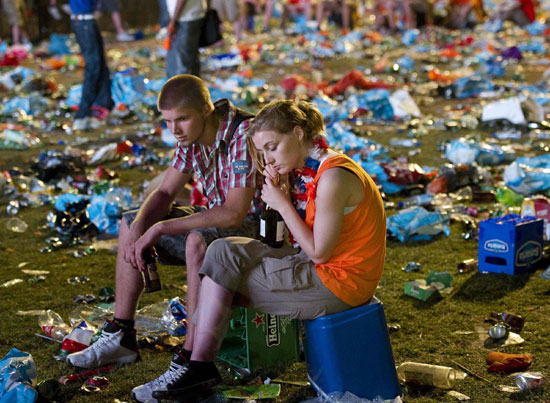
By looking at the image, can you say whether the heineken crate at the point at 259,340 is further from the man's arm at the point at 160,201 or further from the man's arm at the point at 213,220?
the man's arm at the point at 160,201

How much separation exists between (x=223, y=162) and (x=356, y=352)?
105cm

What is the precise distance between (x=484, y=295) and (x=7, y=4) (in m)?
14.2

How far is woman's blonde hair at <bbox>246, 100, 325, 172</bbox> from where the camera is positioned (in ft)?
8.87

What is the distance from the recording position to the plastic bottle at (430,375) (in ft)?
9.60

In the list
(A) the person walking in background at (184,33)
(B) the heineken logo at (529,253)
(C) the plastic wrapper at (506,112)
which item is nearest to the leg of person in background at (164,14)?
(A) the person walking in background at (184,33)

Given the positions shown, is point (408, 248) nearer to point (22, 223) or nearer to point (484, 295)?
point (484, 295)

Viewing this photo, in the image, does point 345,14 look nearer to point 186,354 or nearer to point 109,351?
point 109,351

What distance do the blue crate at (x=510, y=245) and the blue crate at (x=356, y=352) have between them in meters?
Answer: 1.55

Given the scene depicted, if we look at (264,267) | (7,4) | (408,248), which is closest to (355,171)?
(264,267)

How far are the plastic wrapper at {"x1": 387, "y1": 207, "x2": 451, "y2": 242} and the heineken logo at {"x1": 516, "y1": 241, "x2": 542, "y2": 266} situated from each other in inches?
29.4

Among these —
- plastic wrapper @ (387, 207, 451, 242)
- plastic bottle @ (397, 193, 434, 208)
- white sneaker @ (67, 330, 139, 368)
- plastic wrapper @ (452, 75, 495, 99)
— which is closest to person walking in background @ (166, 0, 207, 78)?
plastic bottle @ (397, 193, 434, 208)

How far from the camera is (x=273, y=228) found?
295 cm

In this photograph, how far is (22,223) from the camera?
543cm

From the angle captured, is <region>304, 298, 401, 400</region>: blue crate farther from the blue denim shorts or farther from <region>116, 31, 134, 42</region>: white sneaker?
<region>116, 31, 134, 42</region>: white sneaker
